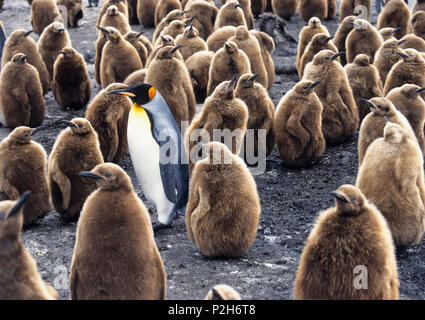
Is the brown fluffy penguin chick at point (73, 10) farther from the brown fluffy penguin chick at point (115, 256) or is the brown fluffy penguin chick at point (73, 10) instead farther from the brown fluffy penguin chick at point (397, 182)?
the brown fluffy penguin chick at point (115, 256)

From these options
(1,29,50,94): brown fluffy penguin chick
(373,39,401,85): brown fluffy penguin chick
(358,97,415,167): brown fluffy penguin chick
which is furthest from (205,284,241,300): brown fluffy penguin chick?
(1,29,50,94): brown fluffy penguin chick

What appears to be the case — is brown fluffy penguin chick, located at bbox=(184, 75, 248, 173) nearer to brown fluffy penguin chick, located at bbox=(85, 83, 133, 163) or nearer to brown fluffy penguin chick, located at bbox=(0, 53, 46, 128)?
brown fluffy penguin chick, located at bbox=(85, 83, 133, 163)

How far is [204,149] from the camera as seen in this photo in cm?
465

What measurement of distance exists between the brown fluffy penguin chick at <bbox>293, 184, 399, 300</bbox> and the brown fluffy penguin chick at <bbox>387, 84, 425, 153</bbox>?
275cm

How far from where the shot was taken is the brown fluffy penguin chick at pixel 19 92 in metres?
6.96

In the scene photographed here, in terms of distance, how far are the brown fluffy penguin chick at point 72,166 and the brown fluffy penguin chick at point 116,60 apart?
8.99 ft

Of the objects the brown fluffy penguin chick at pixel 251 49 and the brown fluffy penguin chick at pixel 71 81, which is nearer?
the brown fluffy penguin chick at pixel 71 81

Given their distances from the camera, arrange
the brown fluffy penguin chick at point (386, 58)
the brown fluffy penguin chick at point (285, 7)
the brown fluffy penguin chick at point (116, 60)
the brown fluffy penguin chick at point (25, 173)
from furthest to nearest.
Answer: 1. the brown fluffy penguin chick at point (285, 7)
2. the brown fluffy penguin chick at point (116, 60)
3. the brown fluffy penguin chick at point (386, 58)
4. the brown fluffy penguin chick at point (25, 173)

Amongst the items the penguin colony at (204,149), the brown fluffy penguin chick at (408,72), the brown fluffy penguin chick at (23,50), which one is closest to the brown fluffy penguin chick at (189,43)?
the penguin colony at (204,149)

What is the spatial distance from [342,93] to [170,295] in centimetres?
334

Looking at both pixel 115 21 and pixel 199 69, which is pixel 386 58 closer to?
pixel 199 69

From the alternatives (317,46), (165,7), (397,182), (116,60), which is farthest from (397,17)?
(397,182)

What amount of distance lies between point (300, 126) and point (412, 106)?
1.01 meters
